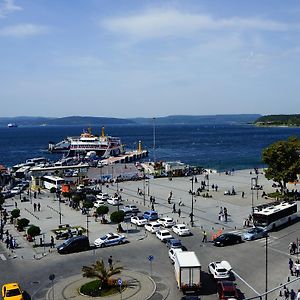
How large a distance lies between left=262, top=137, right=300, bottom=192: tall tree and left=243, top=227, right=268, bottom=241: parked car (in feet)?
49.6

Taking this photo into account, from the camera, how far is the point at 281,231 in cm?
3494

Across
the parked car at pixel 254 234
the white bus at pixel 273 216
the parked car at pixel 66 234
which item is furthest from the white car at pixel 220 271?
the parked car at pixel 66 234

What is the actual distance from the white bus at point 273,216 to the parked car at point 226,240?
3.66 meters

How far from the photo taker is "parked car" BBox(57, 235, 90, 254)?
30344mm

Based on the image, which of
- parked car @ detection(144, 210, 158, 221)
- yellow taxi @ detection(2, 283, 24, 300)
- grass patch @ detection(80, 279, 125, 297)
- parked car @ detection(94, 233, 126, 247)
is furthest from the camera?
parked car @ detection(144, 210, 158, 221)

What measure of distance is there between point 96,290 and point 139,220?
48.9ft

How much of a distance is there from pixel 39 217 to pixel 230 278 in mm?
23362

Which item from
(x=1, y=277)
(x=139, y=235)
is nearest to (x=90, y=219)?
(x=139, y=235)

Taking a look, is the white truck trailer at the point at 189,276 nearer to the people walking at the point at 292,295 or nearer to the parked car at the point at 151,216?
the people walking at the point at 292,295

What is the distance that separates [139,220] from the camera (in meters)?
37.8

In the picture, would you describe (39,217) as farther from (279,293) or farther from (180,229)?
(279,293)

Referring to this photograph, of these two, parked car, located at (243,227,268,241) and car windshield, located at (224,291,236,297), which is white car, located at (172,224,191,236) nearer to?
parked car, located at (243,227,268,241)

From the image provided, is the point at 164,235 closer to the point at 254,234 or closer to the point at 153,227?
the point at 153,227

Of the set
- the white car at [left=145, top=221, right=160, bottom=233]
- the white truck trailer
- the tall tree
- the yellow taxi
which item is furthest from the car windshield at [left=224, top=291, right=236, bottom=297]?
the tall tree
